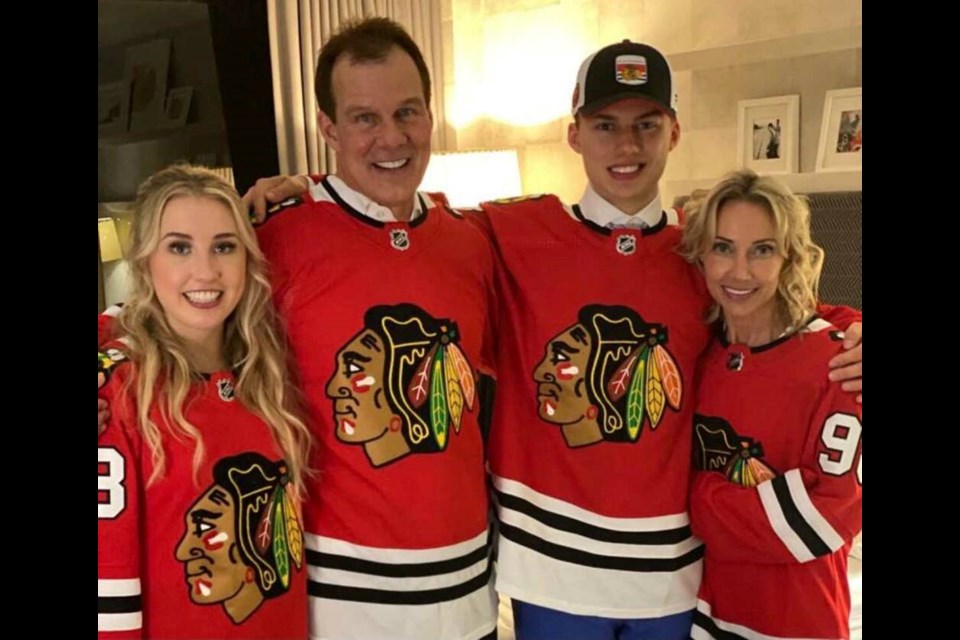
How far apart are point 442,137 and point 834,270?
192cm

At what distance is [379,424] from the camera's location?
4.47 feet

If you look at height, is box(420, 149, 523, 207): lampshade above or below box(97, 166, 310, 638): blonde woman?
above

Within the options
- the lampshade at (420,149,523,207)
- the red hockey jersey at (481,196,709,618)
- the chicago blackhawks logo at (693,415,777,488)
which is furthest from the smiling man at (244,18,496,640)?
the lampshade at (420,149,523,207)

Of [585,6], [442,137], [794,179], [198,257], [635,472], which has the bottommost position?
[635,472]

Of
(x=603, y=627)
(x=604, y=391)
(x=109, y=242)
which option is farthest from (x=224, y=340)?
(x=109, y=242)

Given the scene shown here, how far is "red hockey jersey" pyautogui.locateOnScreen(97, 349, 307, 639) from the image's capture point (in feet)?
3.74

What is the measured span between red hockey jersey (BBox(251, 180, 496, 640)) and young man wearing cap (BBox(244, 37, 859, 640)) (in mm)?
145

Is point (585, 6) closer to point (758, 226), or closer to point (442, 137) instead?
point (442, 137)

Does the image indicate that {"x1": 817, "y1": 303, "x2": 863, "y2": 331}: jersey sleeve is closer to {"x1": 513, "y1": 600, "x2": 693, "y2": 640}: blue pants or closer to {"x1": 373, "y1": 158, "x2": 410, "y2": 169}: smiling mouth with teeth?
{"x1": 513, "y1": 600, "x2": 693, "y2": 640}: blue pants

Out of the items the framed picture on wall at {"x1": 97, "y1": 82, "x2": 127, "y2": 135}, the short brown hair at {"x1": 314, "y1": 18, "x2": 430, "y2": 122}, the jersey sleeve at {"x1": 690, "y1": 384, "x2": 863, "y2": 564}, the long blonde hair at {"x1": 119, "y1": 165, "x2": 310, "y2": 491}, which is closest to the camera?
the long blonde hair at {"x1": 119, "y1": 165, "x2": 310, "y2": 491}

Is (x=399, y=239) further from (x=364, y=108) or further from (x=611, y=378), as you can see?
(x=611, y=378)

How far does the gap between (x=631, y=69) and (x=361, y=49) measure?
489 mm

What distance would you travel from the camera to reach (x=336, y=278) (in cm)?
138
